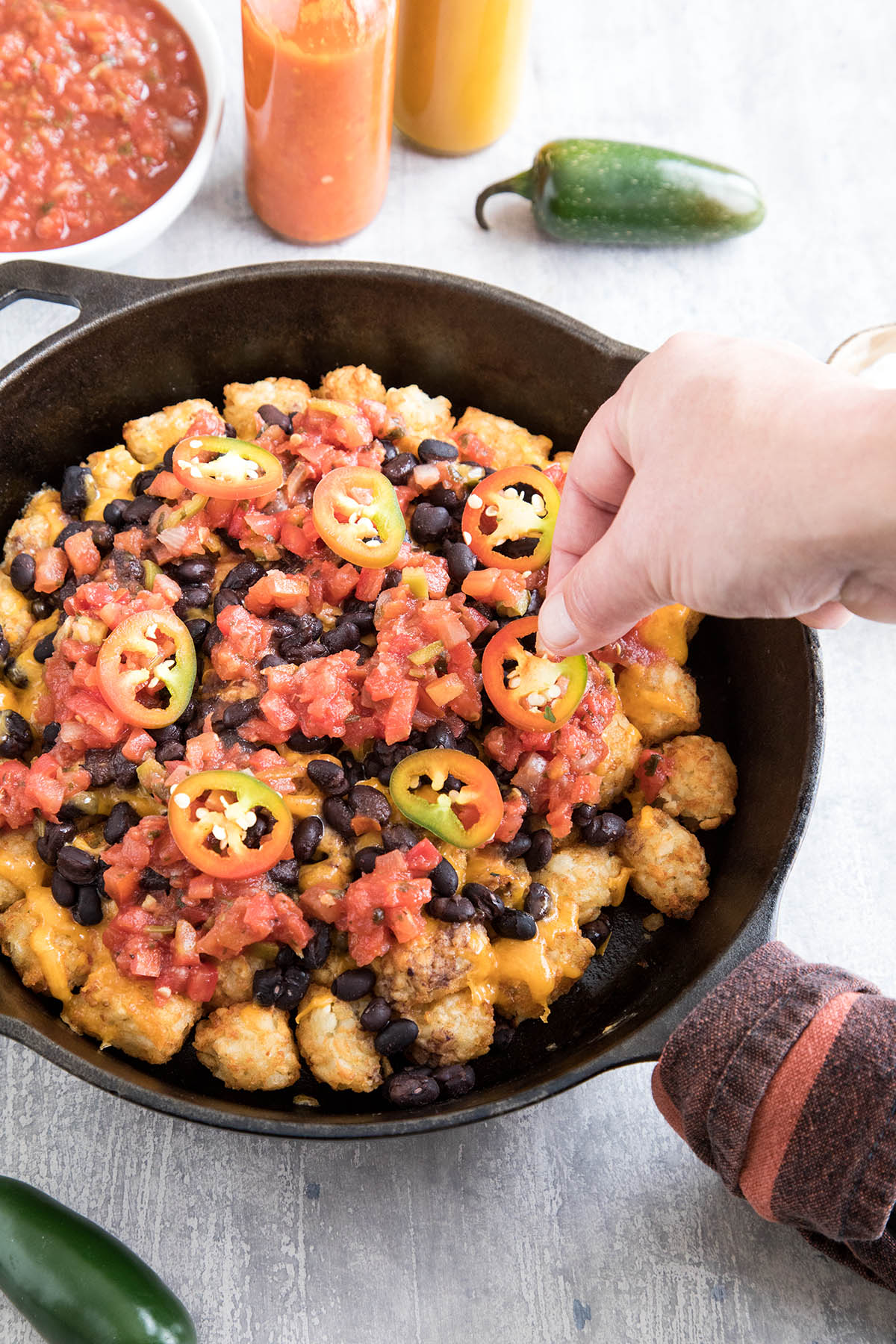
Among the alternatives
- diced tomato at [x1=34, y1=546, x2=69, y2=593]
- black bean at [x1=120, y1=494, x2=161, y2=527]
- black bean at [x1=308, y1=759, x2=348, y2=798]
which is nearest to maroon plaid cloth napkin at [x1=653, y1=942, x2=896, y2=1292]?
black bean at [x1=308, y1=759, x2=348, y2=798]

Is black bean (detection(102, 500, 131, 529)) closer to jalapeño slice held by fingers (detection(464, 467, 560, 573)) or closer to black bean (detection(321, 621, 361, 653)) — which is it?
black bean (detection(321, 621, 361, 653))

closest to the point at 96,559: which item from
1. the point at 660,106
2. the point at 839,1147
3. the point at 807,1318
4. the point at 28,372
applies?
the point at 28,372

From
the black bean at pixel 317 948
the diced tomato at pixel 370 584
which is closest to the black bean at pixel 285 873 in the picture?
the black bean at pixel 317 948

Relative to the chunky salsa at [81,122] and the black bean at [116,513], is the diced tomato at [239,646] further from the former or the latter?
the chunky salsa at [81,122]

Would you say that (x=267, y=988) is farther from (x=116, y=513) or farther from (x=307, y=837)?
(x=116, y=513)

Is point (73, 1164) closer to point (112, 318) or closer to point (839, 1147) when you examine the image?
point (839, 1147)

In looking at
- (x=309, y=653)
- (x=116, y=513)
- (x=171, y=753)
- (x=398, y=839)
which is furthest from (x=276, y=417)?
(x=398, y=839)
